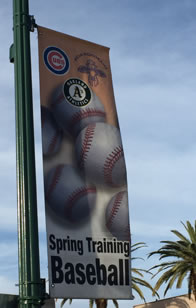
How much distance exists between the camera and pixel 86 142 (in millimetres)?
14516

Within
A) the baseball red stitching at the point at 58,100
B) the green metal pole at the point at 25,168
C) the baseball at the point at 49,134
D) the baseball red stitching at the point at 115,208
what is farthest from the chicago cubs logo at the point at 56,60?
the baseball red stitching at the point at 115,208

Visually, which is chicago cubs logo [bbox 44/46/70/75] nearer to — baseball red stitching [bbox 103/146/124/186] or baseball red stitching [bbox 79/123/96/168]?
baseball red stitching [bbox 79/123/96/168]

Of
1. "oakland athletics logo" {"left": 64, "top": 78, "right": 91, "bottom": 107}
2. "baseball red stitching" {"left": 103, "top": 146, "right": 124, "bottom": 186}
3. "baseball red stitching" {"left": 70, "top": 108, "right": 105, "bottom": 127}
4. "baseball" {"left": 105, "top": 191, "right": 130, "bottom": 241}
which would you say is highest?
"oakland athletics logo" {"left": 64, "top": 78, "right": 91, "bottom": 107}

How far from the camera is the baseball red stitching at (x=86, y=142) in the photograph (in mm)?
14273

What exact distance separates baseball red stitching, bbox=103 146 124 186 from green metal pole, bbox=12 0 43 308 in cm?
232

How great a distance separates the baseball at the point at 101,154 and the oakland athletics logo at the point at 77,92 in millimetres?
633

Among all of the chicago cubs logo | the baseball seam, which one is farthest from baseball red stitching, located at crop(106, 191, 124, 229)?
the chicago cubs logo

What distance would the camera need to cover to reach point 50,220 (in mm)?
13312

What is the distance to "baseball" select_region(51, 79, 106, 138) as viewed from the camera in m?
14.4

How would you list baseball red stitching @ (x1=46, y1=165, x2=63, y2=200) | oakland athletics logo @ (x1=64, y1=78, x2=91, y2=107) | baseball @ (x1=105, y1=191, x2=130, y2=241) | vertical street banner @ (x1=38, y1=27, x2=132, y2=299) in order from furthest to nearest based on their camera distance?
1. oakland athletics logo @ (x1=64, y1=78, x2=91, y2=107)
2. baseball @ (x1=105, y1=191, x2=130, y2=241)
3. baseball red stitching @ (x1=46, y1=165, x2=63, y2=200)
4. vertical street banner @ (x1=38, y1=27, x2=132, y2=299)

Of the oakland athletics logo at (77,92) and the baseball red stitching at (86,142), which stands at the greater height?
the oakland athletics logo at (77,92)

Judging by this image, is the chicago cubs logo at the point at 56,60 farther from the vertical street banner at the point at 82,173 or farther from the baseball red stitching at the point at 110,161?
the baseball red stitching at the point at 110,161

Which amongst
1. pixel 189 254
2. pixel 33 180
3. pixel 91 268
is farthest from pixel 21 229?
pixel 189 254

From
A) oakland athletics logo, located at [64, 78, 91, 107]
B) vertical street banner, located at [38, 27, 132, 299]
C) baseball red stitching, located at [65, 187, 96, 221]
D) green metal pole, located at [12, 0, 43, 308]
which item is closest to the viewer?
green metal pole, located at [12, 0, 43, 308]
